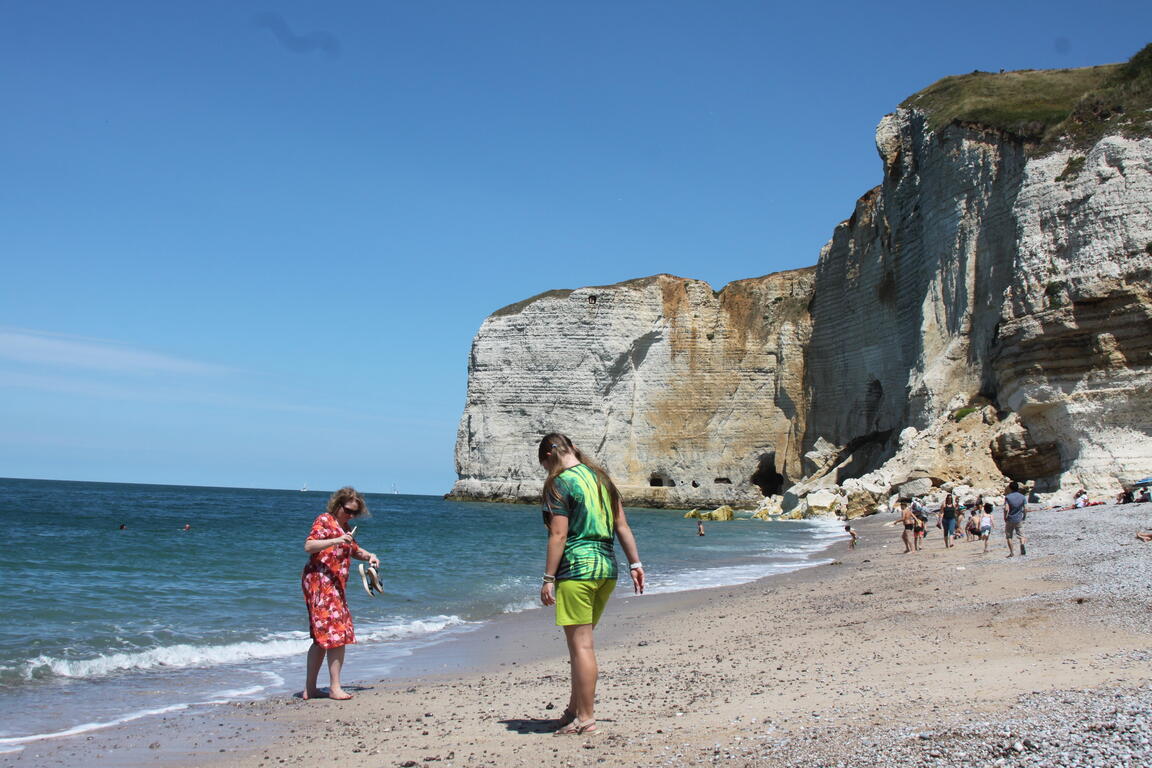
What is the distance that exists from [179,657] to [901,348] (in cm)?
3714

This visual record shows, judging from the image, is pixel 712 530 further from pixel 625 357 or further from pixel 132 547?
pixel 625 357

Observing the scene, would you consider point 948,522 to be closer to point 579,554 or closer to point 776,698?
point 776,698

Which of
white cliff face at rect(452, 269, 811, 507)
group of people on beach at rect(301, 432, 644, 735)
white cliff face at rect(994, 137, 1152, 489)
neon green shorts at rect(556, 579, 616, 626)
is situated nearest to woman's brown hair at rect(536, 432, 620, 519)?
group of people on beach at rect(301, 432, 644, 735)

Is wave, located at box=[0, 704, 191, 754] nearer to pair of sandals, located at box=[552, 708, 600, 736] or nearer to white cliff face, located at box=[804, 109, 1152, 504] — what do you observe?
pair of sandals, located at box=[552, 708, 600, 736]

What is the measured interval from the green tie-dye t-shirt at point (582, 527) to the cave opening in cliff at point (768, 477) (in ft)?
163

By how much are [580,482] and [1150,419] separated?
81.7 feet

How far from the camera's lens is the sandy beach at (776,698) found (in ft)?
13.0

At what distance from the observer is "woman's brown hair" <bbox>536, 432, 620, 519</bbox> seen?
467 centimetres

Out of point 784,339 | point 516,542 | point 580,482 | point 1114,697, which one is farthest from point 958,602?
point 784,339

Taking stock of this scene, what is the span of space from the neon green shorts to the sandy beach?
0.58 m

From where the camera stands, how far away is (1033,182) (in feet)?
92.5

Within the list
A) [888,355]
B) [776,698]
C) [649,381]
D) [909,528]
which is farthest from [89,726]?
[649,381]

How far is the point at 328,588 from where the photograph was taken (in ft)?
20.3

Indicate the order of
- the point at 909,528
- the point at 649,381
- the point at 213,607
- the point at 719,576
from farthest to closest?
1. the point at 649,381
2. the point at 909,528
3. the point at 719,576
4. the point at 213,607
